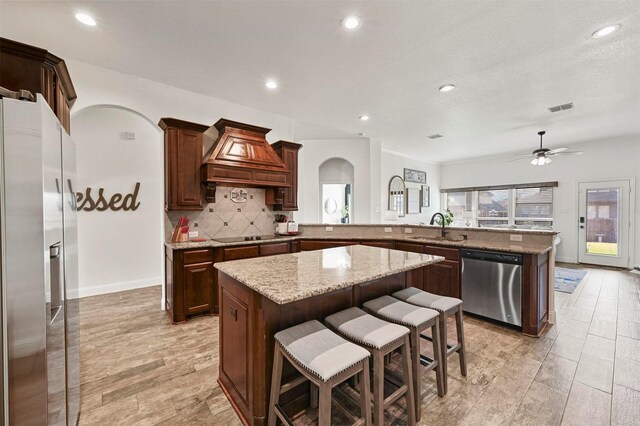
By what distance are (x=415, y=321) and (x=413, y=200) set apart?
667 centimetres

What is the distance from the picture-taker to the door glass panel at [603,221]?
5.89 m

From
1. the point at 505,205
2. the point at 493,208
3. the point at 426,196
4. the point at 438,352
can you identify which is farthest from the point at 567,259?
the point at 438,352

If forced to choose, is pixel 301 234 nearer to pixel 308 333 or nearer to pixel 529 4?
pixel 308 333

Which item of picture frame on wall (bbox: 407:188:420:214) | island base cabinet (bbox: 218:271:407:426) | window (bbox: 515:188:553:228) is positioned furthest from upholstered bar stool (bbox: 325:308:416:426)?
window (bbox: 515:188:553:228)

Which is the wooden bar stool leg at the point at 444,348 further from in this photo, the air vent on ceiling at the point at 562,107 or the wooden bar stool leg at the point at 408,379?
the air vent on ceiling at the point at 562,107

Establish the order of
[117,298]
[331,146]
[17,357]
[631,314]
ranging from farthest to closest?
1. [331,146]
2. [117,298]
3. [631,314]
4. [17,357]

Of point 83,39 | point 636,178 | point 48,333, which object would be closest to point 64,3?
point 83,39

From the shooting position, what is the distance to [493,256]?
300 cm

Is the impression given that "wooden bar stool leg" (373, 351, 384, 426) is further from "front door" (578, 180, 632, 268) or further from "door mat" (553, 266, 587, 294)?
"front door" (578, 180, 632, 268)

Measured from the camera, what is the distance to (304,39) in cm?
248

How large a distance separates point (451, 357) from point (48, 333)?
9.06 feet

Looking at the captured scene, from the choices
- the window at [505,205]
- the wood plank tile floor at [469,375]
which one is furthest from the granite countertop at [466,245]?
the window at [505,205]

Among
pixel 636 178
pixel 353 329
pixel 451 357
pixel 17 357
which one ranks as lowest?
pixel 451 357

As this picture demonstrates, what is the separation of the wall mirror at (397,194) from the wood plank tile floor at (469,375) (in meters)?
4.29
